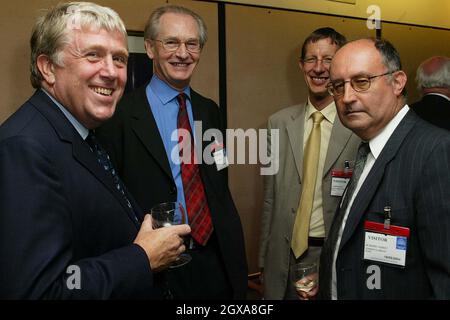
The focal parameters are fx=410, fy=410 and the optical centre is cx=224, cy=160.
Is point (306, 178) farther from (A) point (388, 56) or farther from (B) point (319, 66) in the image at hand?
(A) point (388, 56)

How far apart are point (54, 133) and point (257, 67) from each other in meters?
2.33

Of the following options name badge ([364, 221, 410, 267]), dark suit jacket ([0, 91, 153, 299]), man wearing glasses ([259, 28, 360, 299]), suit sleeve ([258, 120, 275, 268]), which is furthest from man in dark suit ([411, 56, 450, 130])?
dark suit jacket ([0, 91, 153, 299])

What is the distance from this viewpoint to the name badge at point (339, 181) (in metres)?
2.09

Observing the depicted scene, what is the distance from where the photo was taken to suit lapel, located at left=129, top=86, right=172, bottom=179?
6.19 ft

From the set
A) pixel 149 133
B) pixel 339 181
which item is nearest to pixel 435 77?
pixel 339 181

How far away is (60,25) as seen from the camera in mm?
1199

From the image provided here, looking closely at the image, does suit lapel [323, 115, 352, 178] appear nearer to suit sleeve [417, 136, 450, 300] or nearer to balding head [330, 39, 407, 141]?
balding head [330, 39, 407, 141]

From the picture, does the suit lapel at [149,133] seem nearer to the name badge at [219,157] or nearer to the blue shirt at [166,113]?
the blue shirt at [166,113]

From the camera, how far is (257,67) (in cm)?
325

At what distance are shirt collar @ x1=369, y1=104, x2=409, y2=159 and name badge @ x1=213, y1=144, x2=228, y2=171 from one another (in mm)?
831

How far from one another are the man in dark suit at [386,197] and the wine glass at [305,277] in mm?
37

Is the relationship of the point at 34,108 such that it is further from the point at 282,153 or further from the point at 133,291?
the point at 282,153
